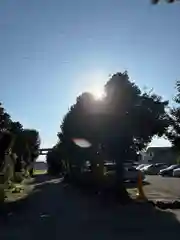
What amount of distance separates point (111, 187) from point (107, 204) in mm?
2260

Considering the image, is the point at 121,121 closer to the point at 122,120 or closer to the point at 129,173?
the point at 122,120

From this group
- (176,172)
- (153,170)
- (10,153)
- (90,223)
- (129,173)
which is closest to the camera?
(90,223)

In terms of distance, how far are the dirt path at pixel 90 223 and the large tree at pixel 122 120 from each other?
3074 millimetres

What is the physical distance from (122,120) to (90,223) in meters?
7.03

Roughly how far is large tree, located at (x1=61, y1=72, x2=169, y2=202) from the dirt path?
121 inches

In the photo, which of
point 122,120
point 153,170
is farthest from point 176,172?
point 122,120

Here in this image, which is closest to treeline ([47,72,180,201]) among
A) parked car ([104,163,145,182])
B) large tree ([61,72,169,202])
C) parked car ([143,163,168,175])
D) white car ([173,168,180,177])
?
large tree ([61,72,169,202])

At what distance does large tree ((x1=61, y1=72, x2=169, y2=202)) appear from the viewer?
20469mm

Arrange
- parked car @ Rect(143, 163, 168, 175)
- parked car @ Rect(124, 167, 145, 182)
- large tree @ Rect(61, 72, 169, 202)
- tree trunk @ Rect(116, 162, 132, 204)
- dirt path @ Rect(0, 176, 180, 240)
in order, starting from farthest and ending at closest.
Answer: parked car @ Rect(143, 163, 168, 175), parked car @ Rect(124, 167, 145, 182), large tree @ Rect(61, 72, 169, 202), tree trunk @ Rect(116, 162, 132, 204), dirt path @ Rect(0, 176, 180, 240)

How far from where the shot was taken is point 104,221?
14.3 m

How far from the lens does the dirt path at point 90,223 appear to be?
1196 cm

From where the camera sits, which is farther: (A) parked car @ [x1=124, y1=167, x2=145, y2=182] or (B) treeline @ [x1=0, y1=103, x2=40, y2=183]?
(A) parked car @ [x1=124, y1=167, x2=145, y2=182]

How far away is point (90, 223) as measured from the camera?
1408cm

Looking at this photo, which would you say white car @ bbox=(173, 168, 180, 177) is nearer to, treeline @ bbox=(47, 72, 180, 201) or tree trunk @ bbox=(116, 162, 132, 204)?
treeline @ bbox=(47, 72, 180, 201)
